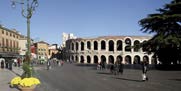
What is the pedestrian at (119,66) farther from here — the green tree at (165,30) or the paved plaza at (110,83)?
the green tree at (165,30)

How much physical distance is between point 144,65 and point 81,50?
316ft

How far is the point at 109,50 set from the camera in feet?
387

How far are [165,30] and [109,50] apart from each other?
6979 centimetres

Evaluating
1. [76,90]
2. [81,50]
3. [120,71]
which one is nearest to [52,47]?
[81,50]

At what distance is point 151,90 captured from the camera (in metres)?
18.5

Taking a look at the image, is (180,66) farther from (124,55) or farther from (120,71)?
(124,55)

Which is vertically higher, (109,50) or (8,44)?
(8,44)

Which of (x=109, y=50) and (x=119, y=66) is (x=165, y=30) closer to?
(x=119, y=66)

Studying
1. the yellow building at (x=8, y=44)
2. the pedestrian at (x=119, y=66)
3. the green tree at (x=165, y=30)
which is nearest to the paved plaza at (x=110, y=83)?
the pedestrian at (x=119, y=66)

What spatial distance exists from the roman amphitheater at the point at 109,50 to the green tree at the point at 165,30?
61155 mm

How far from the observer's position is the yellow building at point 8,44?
241 feet

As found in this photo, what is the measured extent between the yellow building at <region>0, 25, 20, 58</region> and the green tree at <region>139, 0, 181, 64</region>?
33.2 metres

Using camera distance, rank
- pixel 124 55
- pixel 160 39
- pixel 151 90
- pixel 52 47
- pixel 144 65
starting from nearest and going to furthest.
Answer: pixel 151 90, pixel 144 65, pixel 160 39, pixel 124 55, pixel 52 47

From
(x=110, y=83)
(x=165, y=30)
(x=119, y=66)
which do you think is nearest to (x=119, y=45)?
(x=165, y=30)
